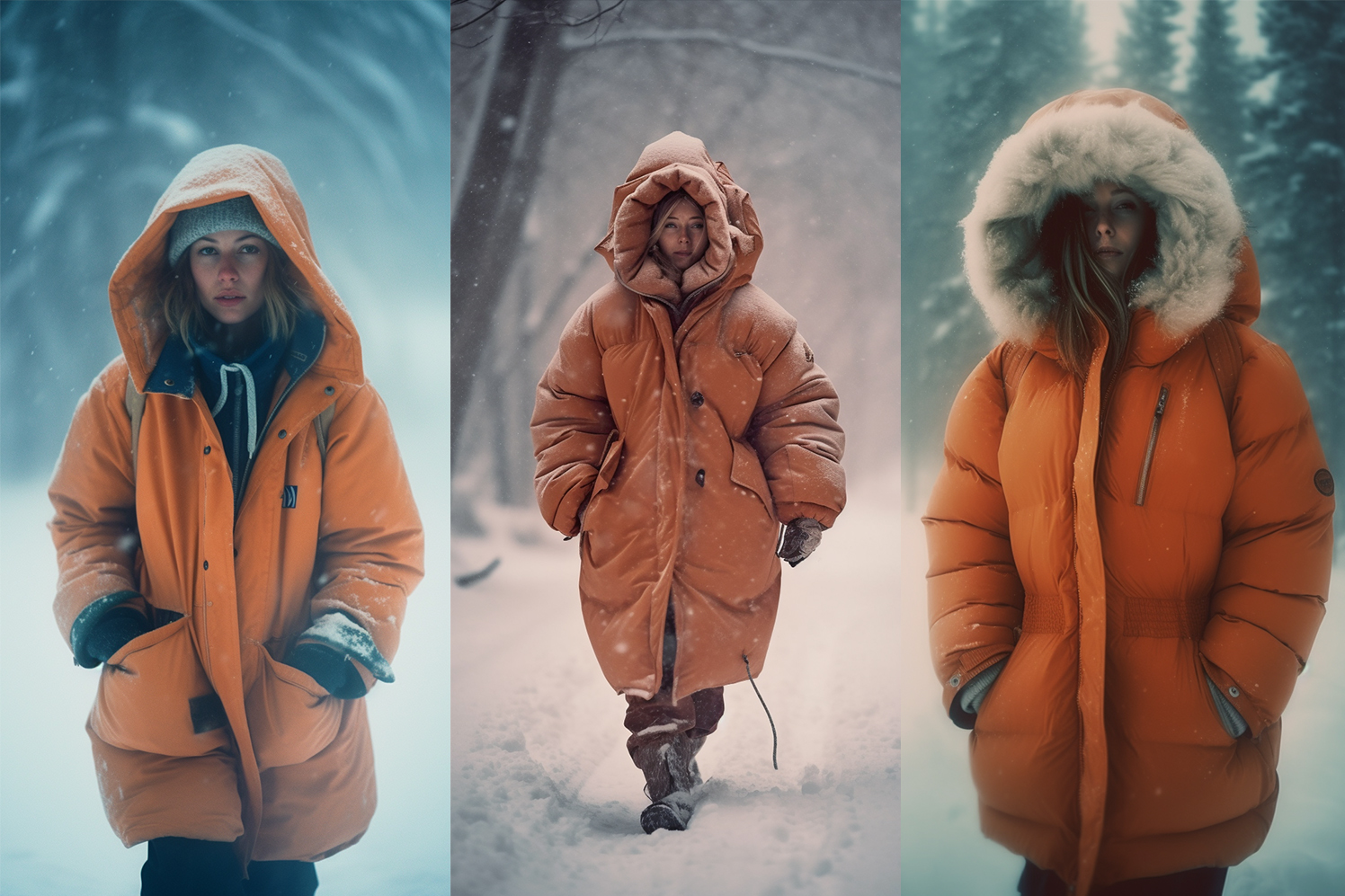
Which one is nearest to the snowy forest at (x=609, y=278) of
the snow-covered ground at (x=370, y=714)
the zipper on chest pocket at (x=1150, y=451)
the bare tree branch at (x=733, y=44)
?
the bare tree branch at (x=733, y=44)

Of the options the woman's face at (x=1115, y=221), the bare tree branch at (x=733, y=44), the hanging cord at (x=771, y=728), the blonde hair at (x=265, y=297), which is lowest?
the hanging cord at (x=771, y=728)

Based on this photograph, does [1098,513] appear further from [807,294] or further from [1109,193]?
[807,294]

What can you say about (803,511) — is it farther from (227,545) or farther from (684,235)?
(227,545)

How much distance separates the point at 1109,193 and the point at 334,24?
2.10m

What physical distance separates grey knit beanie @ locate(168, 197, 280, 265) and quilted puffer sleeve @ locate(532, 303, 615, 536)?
30.5 inches

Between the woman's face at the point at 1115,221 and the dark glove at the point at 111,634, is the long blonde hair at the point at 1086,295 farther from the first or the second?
the dark glove at the point at 111,634

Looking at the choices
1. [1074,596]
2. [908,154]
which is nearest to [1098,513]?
[1074,596]

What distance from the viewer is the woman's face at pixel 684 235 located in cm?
273

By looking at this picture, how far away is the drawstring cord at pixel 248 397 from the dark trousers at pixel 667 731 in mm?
1111

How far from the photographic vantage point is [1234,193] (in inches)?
107

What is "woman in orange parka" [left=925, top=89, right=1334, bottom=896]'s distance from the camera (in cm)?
237

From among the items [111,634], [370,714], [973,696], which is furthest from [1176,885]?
[111,634]

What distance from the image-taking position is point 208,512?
257 cm

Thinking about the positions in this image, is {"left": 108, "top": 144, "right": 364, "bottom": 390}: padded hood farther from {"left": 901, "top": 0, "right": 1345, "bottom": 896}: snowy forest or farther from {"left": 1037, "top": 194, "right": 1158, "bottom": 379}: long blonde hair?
{"left": 1037, "top": 194, "right": 1158, "bottom": 379}: long blonde hair
